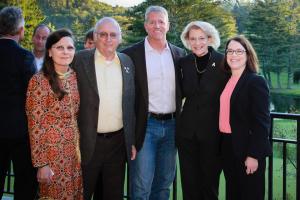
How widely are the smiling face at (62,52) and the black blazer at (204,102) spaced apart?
3.30 ft

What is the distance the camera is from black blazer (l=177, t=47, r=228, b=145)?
3250mm

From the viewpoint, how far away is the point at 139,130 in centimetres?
342

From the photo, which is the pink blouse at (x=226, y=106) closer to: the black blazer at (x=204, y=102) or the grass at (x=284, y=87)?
the black blazer at (x=204, y=102)

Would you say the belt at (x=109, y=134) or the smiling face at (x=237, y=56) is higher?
the smiling face at (x=237, y=56)

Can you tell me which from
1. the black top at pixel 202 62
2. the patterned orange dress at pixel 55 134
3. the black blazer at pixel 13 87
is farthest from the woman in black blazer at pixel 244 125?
the black blazer at pixel 13 87

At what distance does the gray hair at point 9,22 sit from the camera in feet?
10.4

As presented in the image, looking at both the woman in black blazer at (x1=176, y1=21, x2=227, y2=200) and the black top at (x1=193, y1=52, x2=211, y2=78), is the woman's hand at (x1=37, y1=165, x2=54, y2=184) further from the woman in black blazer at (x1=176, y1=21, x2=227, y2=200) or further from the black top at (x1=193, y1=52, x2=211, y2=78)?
the black top at (x1=193, y1=52, x2=211, y2=78)

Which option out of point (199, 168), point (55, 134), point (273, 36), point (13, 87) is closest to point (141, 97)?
point (199, 168)

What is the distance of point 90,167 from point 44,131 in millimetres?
553

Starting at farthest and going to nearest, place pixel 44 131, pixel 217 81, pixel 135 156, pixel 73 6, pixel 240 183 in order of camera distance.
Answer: pixel 73 6 < pixel 135 156 < pixel 217 81 < pixel 240 183 < pixel 44 131

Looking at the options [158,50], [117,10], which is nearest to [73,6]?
[117,10]

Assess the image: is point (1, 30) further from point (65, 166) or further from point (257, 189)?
point (257, 189)

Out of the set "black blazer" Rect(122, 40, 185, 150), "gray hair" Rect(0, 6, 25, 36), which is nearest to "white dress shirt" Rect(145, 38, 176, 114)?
"black blazer" Rect(122, 40, 185, 150)

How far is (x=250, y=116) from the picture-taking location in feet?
9.71
